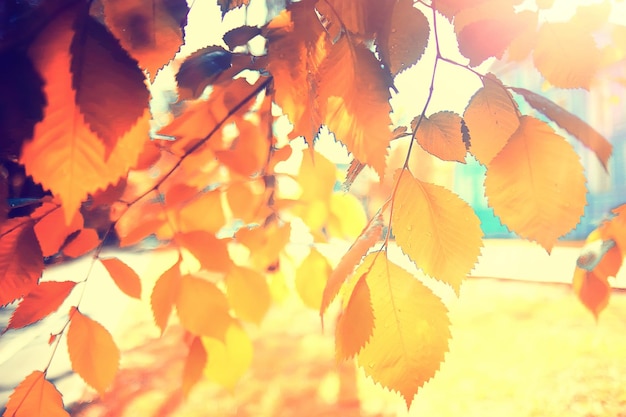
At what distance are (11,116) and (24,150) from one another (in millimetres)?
13

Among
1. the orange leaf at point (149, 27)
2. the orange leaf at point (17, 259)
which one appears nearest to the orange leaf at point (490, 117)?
the orange leaf at point (149, 27)

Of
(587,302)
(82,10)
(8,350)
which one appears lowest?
(8,350)

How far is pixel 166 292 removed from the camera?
0.85 feet

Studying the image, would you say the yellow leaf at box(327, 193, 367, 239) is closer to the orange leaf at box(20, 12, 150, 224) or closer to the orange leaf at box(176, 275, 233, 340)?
the orange leaf at box(176, 275, 233, 340)

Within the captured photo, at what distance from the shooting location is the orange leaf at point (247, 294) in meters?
0.30

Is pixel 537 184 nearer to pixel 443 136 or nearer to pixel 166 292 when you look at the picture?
pixel 443 136

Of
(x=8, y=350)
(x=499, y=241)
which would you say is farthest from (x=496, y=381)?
(x=499, y=241)

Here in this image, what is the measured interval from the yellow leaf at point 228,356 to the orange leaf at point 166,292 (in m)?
0.04

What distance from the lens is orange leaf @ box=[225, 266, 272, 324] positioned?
0.99ft

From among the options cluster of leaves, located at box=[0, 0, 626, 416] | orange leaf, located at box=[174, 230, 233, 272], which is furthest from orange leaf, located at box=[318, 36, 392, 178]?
orange leaf, located at box=[174, 230, 233, 272]

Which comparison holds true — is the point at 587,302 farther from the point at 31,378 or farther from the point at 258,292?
the point at 31,378

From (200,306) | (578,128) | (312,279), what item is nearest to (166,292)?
(200,306)

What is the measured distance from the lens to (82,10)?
0.14 meters

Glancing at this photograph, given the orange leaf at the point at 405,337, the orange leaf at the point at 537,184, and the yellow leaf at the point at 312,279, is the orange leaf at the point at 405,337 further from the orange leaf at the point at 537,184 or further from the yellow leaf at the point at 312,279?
the yellow leaf at the point at 312,279
